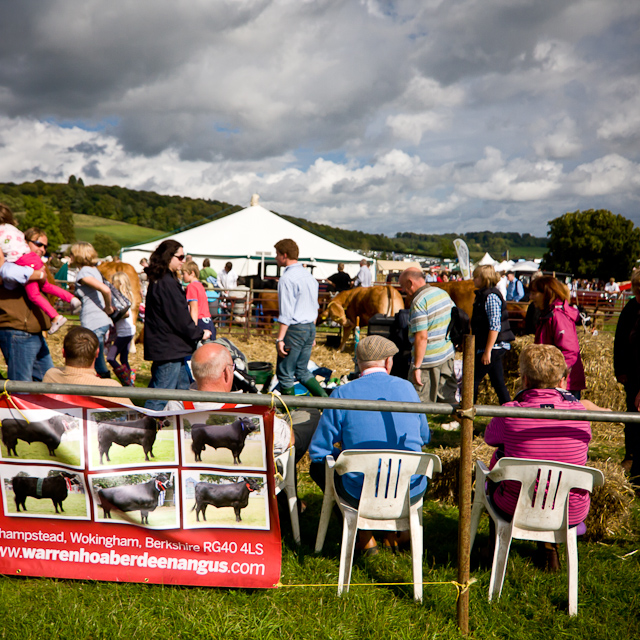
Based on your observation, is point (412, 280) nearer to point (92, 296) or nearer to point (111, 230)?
point (92, 296)

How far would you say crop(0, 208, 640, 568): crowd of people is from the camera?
2.97 meters

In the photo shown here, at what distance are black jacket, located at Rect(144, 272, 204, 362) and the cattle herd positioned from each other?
2.24 m

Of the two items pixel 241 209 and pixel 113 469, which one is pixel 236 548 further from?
pixel 241 209

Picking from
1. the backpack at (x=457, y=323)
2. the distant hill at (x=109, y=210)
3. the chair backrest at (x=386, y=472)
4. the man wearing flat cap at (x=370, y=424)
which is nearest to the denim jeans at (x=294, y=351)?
the backpack at (x=457, y=323)

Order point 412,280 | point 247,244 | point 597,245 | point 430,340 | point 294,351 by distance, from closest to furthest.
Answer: point 430,340 < point 412,280 < point 294,351 < point 247,244 < point 597,245

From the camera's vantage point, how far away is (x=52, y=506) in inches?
104

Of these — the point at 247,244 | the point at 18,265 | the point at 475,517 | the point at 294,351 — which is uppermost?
the point at 247,244

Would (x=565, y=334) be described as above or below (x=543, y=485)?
above

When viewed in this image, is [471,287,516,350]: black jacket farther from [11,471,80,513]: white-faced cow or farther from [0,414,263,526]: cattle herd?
[11,471,80,513]: white-faced cow

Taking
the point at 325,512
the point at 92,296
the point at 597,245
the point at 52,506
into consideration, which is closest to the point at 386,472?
the point at 325,512

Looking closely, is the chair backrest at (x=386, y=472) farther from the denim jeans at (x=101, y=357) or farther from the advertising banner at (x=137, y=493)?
the denim jeans at (x=101, y=357)

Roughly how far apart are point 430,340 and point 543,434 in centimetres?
227

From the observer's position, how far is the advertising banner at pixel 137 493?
2.58 meters

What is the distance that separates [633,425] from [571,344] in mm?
850
